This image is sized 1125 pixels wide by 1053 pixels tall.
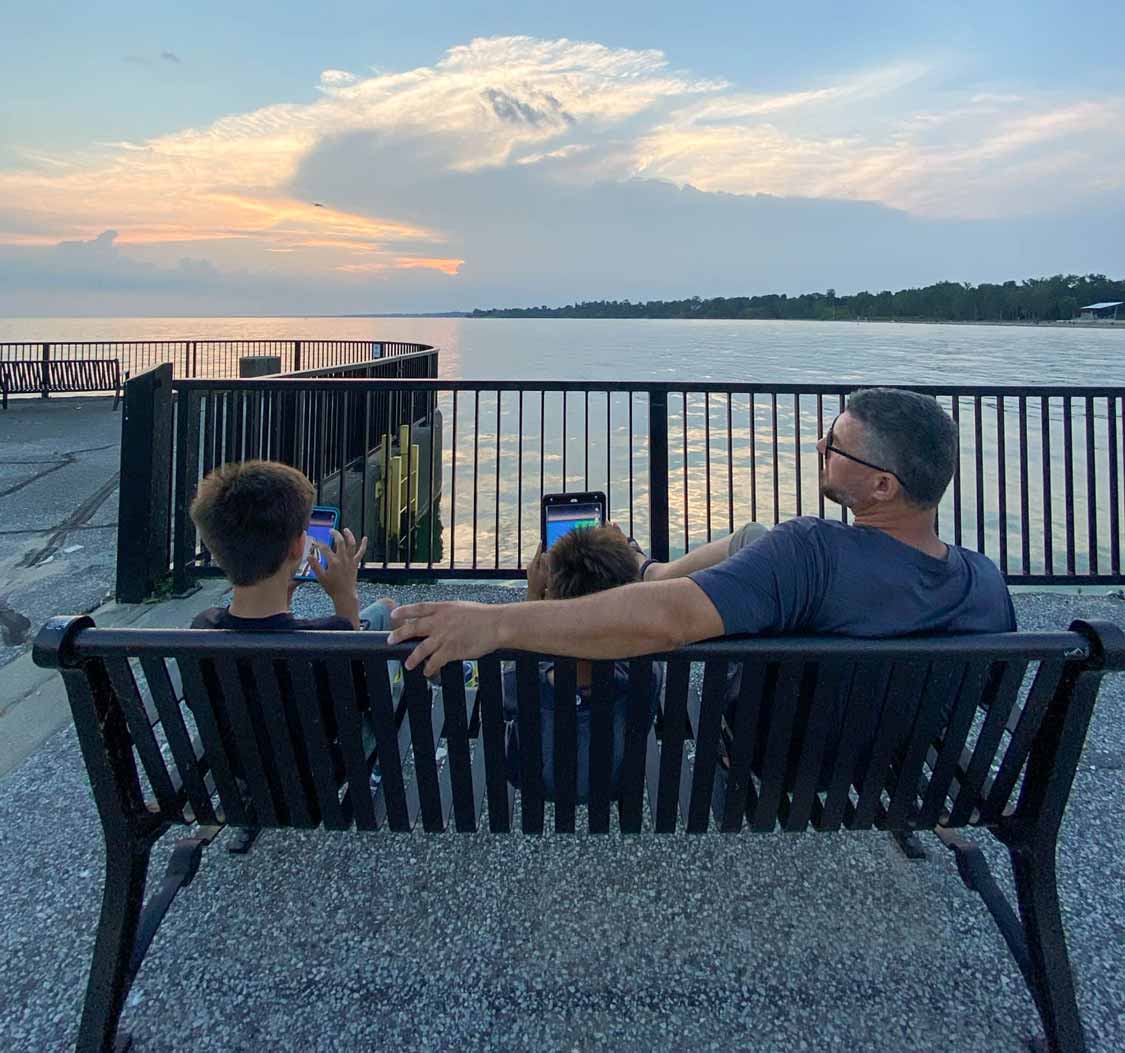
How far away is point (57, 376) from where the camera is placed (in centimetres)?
1755

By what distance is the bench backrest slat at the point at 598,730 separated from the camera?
154 cm

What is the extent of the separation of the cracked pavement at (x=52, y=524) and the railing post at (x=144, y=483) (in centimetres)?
37

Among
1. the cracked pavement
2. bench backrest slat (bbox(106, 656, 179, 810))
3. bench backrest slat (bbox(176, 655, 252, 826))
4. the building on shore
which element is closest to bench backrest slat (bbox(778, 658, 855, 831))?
bench backrest slat (bbox(176, 655, 252, 826))

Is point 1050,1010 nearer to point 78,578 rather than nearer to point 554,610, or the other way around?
point 554,610

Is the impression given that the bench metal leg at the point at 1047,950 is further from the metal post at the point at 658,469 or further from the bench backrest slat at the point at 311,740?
the metal post at the point at 658,469

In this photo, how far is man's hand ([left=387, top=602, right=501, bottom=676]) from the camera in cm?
152

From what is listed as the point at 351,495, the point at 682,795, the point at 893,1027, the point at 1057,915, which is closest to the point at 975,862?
the point at 1057,915

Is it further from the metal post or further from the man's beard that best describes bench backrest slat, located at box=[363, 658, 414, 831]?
the metal post

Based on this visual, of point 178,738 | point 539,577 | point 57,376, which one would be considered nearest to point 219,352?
point 57,376

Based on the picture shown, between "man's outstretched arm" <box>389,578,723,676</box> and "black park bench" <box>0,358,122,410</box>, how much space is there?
60.5 ft

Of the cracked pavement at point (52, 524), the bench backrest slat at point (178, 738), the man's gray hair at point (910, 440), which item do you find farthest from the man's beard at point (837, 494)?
the cracked pavement at point (52, 524)

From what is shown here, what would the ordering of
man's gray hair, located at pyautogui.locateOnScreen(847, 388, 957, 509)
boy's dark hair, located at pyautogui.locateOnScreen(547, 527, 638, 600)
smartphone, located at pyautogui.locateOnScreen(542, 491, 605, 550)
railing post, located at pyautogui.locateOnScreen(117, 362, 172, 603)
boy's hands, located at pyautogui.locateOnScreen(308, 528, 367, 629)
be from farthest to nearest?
railing post, located at pyautogui.locateOnScreen(117, 362, 172, 603) → smartphone, located at pyautogui.locateOnScreen(542, 491, 605, 550) → boy's hands, located at pyautogui.locateOnScreen(308, 528, 367, 629) → boy's dark hair, located at pyautogui.locateOnScreen(547, 527, 638, 600) → man's gray hair, located at pyautogui.locateOnScreen(847, 388, 957, 509)

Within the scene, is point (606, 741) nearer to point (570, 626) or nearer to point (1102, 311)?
point (570, 626)

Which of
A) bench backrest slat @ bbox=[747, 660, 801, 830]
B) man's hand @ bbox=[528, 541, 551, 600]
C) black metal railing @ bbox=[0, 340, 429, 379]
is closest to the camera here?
bench backrest slat @ bbox=[747, 660, 801, 830]
